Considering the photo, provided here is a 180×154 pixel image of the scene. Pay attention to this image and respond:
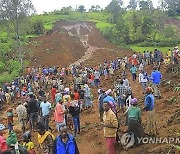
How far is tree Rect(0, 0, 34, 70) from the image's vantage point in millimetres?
32781

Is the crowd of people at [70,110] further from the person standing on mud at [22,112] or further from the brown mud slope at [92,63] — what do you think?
the brown mud slope at [92,63]

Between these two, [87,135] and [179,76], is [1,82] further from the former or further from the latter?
[87,135]

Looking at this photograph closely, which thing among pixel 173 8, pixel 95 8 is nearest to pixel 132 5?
pixel 95 8

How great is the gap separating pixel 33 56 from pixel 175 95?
29.3 metres

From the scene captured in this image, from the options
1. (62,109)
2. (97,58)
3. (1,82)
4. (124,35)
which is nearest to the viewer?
(62,109)

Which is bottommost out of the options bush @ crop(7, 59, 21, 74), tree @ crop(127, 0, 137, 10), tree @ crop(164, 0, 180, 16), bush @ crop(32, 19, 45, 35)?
bush @ crop(7, 59, 21, 74)

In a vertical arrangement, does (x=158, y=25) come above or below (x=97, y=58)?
above

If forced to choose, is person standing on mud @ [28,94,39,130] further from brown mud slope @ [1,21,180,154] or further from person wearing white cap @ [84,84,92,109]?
person wearing white cap @ [84,84,92,109]

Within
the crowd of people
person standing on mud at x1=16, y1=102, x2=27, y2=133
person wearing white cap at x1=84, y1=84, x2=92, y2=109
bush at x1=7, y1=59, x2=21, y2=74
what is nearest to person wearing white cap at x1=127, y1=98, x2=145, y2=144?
the crowd of people

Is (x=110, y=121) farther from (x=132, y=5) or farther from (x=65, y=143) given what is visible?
(x=132, y=5)

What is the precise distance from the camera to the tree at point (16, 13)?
108 feet

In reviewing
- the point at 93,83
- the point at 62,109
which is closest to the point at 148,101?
the point at 62,109

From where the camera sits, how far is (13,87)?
2306 cm

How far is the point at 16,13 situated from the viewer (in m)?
33.2
